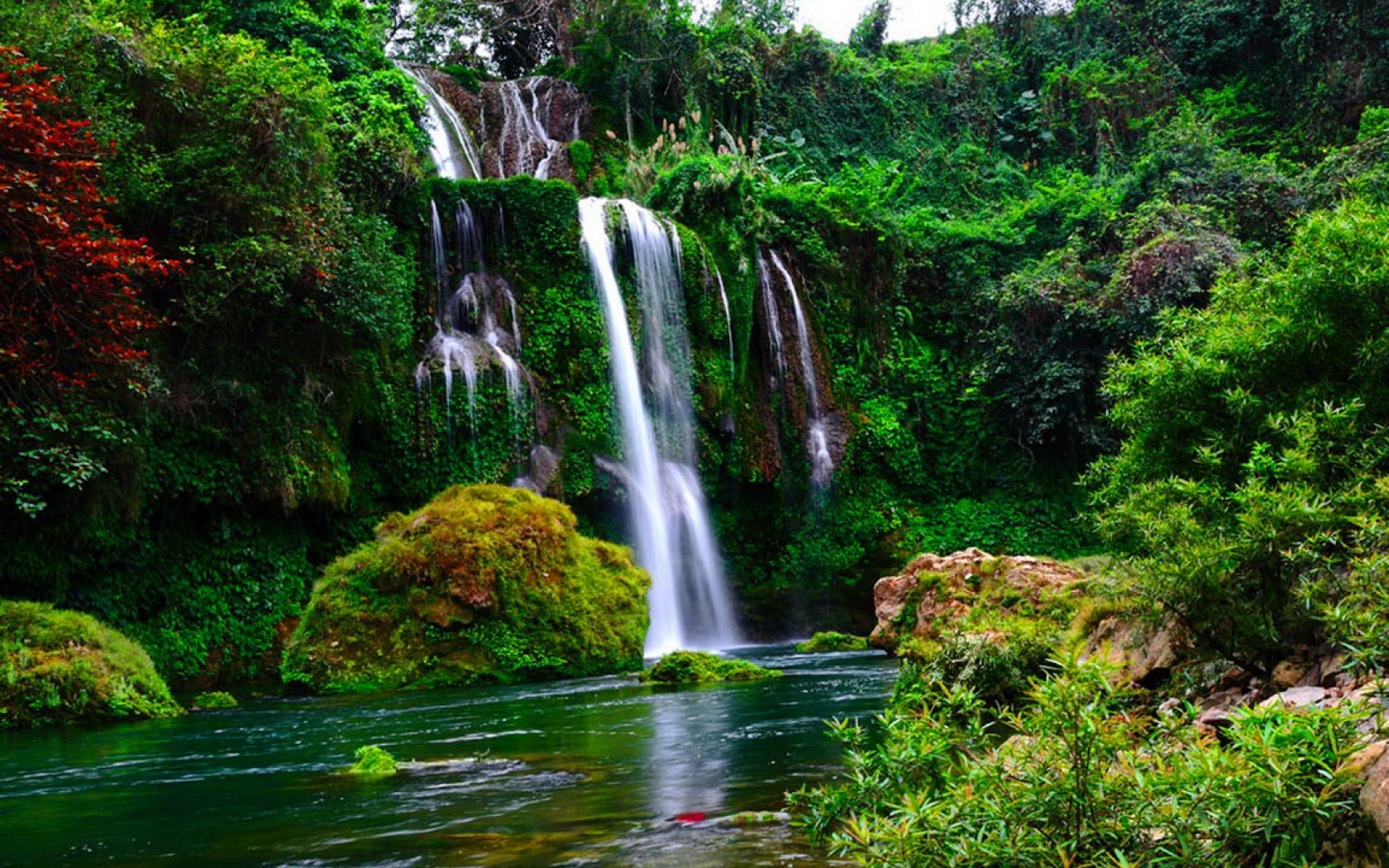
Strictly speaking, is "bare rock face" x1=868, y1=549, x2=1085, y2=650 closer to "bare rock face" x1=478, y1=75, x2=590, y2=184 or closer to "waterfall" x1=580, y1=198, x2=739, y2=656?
"waterfall" x1=580, y1=198, x2=739, y2=656

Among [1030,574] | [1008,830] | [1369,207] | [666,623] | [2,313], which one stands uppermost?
[2,313]

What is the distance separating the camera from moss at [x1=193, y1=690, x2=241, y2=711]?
11.5 meters

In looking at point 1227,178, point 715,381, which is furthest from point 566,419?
point 1227,178

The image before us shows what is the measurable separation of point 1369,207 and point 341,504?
46.7 ft

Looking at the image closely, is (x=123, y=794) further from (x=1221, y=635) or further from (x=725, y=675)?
(x=725, y=675)

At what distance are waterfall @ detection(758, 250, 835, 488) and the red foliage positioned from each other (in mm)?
13924

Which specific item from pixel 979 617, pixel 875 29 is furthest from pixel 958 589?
pixel 875 29

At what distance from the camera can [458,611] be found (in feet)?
40.4

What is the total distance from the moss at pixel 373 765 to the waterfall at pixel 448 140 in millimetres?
18410

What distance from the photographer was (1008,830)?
8.20 ft

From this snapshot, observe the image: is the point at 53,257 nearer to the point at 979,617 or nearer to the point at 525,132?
the point at 979,617

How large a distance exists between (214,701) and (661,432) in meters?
10.1

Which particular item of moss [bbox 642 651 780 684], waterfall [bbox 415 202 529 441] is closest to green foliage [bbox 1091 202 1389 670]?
moss [bbox 642 651 780 684]

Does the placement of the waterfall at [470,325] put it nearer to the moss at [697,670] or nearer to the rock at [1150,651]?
the moss at [697,670]
